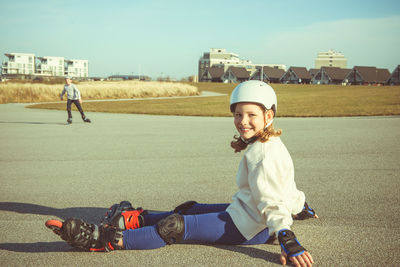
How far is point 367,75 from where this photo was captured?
78188 mm

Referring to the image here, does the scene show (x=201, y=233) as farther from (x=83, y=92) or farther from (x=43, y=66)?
(x=43, y=66)

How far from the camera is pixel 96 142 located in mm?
8477

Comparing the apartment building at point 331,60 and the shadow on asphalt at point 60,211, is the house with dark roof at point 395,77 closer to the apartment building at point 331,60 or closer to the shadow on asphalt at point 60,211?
the apartment building at point 331,60

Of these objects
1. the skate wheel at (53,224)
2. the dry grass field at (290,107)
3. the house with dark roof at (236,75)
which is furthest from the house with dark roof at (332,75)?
the skate wheel at (53,224)

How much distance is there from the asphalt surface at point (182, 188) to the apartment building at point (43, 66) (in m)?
127

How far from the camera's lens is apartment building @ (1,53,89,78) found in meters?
126

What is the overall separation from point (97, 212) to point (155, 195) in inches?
30.8

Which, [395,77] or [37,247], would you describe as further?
[395,77]

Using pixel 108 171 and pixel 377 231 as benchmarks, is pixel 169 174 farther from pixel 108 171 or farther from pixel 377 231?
pixel 377 231

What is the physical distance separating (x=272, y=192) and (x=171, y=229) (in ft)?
2.68

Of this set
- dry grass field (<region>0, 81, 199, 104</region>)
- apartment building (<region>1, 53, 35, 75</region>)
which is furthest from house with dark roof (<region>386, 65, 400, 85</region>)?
apartment building (<region>1, 53, 35, 75</region>)

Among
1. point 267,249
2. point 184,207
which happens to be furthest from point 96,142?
point 267,249

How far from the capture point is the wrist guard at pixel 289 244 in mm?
2287

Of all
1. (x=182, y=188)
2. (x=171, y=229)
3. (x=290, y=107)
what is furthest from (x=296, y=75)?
(x=171, y=229)
